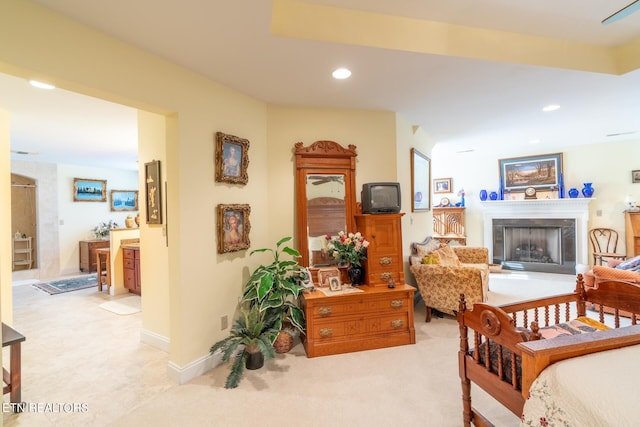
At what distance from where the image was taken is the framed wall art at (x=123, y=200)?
7.63 meters

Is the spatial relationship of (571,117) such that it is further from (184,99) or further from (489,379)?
(184,99)

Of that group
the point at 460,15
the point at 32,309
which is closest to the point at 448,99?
the point at 460,15

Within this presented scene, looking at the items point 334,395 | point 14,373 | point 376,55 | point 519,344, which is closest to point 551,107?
point 376,55

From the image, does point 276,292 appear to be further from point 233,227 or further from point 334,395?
point 334,395

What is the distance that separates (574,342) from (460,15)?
7.38 feet

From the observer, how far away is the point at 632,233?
5199mm

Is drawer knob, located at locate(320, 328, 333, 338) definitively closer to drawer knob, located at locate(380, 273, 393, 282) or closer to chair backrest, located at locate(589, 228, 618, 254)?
drawer knob, located at locate(380, 273, 393, 282)

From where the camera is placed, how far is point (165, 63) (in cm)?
224

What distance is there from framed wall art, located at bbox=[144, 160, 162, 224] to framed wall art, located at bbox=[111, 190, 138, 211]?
5.73 metres

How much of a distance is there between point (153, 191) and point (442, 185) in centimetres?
638

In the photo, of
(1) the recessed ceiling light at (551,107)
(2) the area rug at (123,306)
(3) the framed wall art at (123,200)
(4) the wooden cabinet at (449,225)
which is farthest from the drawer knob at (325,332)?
(3) the framed wall art at (123,200)

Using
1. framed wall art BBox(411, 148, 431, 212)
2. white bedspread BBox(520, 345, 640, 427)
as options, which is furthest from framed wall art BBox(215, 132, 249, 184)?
white bedspread BBox(520, 345, 640, 427)

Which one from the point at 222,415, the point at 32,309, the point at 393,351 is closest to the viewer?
the point at 222,415

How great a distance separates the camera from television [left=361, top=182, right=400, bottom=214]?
3.06m
